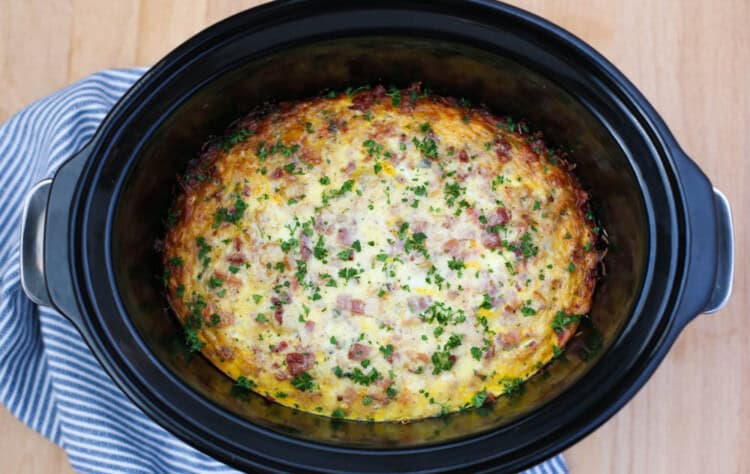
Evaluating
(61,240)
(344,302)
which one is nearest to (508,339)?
(344,302)

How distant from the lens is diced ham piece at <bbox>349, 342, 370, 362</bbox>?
1.72 meters

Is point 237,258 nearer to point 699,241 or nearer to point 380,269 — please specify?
point 380,269

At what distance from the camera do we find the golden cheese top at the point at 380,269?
173 centimetres

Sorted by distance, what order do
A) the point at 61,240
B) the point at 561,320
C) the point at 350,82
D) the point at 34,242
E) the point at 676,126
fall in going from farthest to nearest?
1. the point at 676,126
2. the point at 350,82
3. the point at 561,320
4. the point at 34,242
5. the point at 61,240

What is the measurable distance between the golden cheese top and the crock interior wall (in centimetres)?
5

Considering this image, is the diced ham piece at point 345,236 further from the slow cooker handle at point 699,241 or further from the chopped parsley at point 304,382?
the slow cooker handle at point 699,241

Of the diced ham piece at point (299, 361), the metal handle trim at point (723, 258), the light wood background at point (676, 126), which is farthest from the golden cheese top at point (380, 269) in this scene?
the light wood background at point (676, 126)

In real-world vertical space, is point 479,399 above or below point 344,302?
below

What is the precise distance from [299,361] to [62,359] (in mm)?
676

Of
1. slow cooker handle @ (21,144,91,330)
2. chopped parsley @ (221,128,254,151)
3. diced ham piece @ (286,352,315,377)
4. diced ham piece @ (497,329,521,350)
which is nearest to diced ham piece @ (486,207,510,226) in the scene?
diced ham piece @ (497,329,521,350)

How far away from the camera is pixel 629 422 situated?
210cm

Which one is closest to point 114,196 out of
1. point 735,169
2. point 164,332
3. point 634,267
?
point 164,332

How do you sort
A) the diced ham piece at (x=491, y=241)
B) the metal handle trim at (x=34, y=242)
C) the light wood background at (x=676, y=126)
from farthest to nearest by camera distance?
the light wood background at (x=676, y=126)
the diced ham piece at (x=491, y=241)
the metal handle trim at (x=34, y=242)

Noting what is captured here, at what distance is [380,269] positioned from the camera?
173cm
